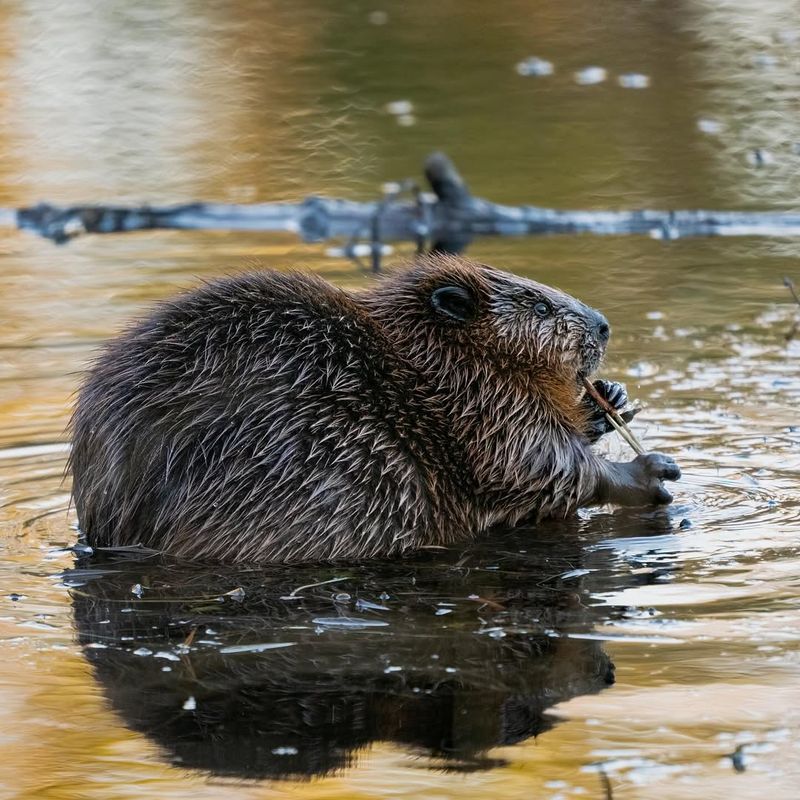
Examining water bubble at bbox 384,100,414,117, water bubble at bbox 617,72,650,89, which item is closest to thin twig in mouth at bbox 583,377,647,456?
water bubble at bbox 384,100,414,117

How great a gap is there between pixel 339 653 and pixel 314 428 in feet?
2.69

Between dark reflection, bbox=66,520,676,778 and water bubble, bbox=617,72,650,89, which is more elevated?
dark reflection, bbox=66,520,676,778

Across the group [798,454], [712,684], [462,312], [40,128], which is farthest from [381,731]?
[40,128]

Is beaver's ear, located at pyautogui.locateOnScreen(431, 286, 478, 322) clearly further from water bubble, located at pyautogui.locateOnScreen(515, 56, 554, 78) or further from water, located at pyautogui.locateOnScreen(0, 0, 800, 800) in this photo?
water bubble, located at pyautogui.locateOnScreen(515, 56, 554, 78)

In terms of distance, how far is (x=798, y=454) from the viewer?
4.77 m

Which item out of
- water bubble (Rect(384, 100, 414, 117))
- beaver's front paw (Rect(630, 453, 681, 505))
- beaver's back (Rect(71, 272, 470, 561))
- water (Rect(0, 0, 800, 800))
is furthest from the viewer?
water bubble (Rect(384, 100, 414, 117))

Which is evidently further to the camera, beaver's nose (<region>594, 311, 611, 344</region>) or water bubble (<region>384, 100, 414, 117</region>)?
water bubble (<region>384, 100, 414, 117</region>)

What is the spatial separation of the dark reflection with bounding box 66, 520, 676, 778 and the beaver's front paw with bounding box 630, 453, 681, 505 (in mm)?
319

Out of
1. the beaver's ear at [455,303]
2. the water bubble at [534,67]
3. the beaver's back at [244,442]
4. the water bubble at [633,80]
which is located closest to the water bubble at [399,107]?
the water bubble at [534,67]

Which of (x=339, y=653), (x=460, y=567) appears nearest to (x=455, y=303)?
(x=460, y=567)

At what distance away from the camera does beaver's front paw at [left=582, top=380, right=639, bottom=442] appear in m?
4.66

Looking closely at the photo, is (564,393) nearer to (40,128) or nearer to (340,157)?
(340,157)

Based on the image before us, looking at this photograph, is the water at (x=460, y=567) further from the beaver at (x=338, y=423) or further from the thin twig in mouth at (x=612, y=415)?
the thin twig in mouth at (x=612, y=415)

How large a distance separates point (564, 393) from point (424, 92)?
760 cm
